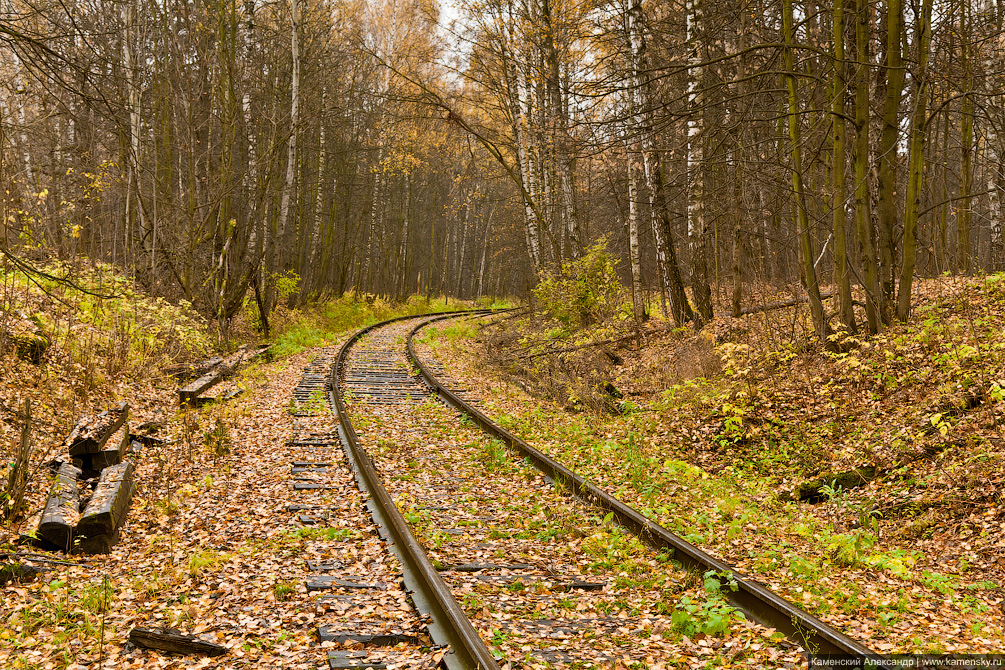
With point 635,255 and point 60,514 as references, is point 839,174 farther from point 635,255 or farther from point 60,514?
point 60,514

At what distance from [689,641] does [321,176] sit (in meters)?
25.3

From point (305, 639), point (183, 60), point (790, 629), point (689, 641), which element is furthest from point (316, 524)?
point (183, 60)

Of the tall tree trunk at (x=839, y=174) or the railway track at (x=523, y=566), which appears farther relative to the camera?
the tall tree trunk at (x=839, y=174)

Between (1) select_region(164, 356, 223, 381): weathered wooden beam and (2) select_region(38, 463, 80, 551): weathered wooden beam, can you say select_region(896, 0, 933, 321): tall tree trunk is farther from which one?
(1) select_region(164, 356, 223, 381): weathered wooden beam

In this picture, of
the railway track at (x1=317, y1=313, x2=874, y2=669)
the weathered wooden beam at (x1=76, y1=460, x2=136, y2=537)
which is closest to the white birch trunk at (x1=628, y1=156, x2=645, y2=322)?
the railway track at (x1=317, y1=313, x2=874, y2=669)

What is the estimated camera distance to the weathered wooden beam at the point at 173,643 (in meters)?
4.32

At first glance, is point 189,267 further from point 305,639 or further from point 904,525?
point 904,525

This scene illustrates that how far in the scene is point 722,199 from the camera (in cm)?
1758

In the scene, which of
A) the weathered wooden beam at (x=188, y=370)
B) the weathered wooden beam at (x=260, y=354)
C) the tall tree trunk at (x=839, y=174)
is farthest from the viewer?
the weathered wooden beam at (x=260, y=354)

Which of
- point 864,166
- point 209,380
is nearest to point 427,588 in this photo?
point 864,166

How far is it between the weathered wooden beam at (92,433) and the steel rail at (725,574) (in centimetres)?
493

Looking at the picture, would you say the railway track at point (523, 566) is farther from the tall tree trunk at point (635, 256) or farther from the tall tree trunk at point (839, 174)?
the tall tree trunk at point (635, 256)

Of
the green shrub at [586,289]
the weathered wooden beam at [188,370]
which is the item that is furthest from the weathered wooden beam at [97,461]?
the green shrub at [586,289]

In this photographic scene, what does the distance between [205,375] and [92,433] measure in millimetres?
5456
